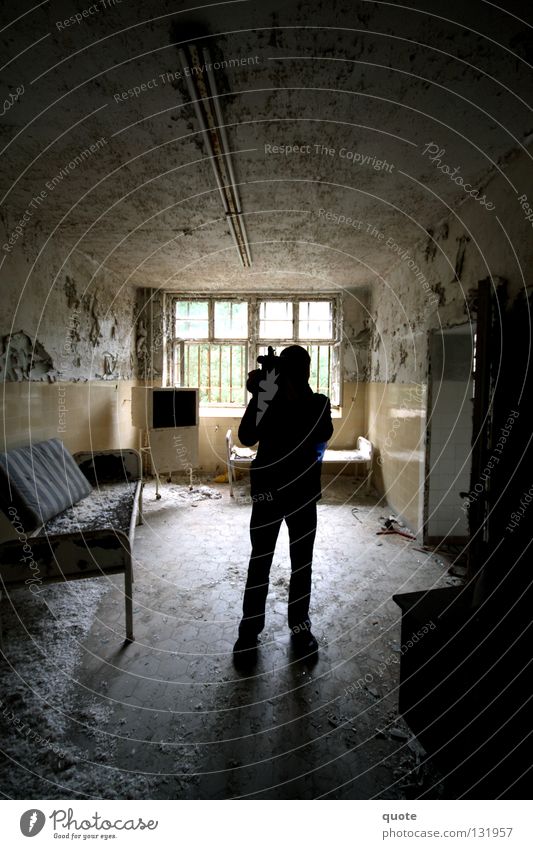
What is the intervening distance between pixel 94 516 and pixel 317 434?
170 centimetres

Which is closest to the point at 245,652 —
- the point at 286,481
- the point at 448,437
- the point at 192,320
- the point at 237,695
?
the point at 237,695

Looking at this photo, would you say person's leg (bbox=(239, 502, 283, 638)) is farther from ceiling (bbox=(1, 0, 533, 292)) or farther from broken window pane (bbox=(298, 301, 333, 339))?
broken window pane (bbox=(298, 301, 333, 339))

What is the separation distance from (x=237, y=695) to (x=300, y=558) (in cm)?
63

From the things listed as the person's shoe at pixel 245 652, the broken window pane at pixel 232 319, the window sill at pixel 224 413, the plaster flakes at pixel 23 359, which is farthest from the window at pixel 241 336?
the person's shoe at pixel 245 652

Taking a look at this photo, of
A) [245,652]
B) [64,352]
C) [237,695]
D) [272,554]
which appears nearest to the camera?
[237,695]

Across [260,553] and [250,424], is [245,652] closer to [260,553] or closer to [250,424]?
[260,553]

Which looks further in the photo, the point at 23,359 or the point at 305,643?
the point at 23,359

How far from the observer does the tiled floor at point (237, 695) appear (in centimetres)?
128

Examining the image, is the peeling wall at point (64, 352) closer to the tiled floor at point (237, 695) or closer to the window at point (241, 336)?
the window at point (241, 336)

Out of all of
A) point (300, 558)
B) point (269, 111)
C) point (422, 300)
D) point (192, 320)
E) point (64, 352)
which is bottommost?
point (300, 558)

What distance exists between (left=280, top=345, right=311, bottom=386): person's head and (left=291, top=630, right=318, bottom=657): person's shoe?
129 cm

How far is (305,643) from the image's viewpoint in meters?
1.92

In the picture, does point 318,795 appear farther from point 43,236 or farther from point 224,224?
point 43,236

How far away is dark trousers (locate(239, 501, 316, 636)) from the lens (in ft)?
5.81
